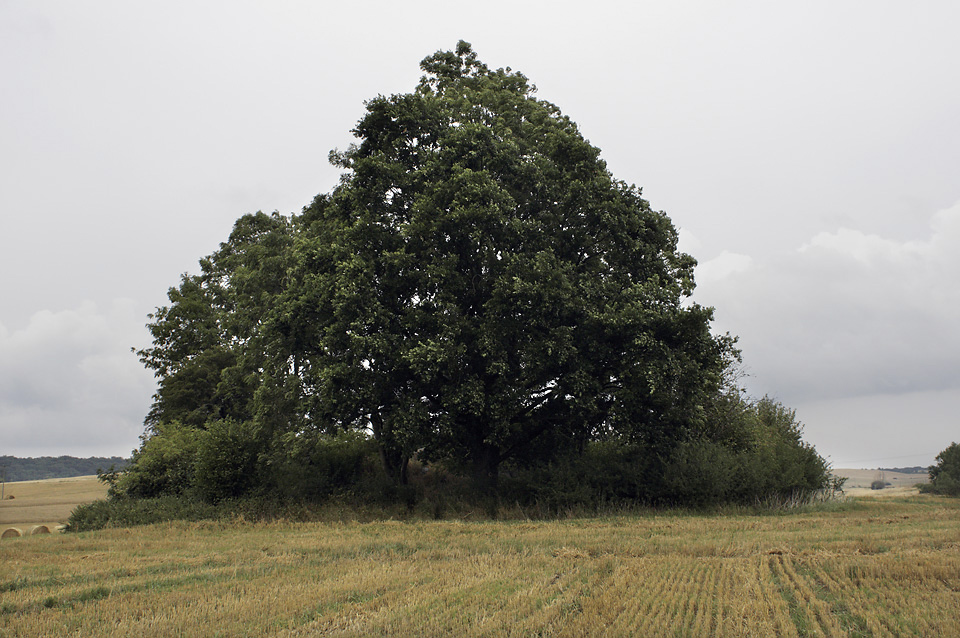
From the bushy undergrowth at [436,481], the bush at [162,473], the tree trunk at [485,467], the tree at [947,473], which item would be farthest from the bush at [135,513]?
the tree at [947,473]

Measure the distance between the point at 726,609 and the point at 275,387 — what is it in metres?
22.2

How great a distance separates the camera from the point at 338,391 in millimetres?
21547

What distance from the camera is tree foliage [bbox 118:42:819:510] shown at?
21.4 m

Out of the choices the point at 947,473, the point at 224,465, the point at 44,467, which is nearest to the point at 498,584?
the point at 224,465

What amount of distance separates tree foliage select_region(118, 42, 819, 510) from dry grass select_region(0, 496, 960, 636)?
6072 millimetres

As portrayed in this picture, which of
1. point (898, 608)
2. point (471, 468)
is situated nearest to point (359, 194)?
point (471, 468)

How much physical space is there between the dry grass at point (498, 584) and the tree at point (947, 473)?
71467 millimetres

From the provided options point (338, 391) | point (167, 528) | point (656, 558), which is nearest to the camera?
point (656, 558)

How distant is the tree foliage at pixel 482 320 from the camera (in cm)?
2141

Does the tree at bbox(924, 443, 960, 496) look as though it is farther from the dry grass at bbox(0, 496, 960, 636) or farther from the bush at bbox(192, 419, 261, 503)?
the bush at bbox(192, 419, 261, 503)

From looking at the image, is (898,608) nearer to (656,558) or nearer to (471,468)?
(656,558)

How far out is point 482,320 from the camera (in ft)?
73.4

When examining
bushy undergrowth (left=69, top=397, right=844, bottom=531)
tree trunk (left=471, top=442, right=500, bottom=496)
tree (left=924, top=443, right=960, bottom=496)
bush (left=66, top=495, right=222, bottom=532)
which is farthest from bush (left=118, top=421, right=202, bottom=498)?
tree (left=924, top=443, right=960, bottom=496)

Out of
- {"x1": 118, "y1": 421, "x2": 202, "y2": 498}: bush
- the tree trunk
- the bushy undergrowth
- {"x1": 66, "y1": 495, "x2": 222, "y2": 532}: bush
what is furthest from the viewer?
{"x1": 118, "y1": 421, "x2": 202, "y2": 498}: bush
